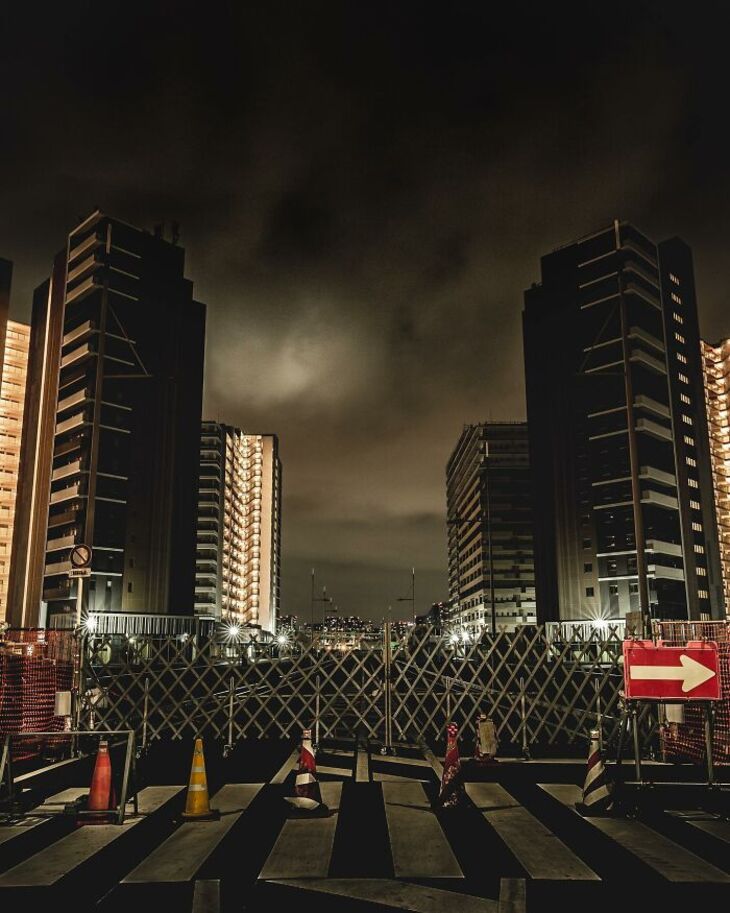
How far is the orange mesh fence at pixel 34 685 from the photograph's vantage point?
42.4 ft

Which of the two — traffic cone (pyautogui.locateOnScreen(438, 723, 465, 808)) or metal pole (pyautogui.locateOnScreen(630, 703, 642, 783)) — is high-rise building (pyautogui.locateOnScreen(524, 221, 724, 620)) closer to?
metal pole (pyautogui.locateOnScreen(630, 703, 642, 783))

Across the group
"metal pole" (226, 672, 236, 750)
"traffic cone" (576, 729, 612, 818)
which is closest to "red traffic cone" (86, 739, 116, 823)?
"metal pole" (226, 672, 236, 750)

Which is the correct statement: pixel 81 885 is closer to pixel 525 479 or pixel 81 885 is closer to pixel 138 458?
pixel 138 458

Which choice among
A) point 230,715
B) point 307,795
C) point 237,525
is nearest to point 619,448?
point 230,715

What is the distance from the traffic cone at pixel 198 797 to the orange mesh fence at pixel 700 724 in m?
7.37

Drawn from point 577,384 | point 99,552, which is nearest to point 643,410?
point 577,384

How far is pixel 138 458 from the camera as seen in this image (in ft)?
293

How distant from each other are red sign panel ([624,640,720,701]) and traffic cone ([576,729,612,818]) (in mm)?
847

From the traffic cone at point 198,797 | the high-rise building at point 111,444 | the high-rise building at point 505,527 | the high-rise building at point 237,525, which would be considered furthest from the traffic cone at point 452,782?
the high-rise building at point 505,527

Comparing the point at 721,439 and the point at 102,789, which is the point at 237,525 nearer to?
the point at 721,439

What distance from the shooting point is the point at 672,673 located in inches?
368

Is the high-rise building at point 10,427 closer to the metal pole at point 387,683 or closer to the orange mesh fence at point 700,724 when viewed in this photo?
the metal pole at point 387,683

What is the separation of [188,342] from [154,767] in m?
92.2

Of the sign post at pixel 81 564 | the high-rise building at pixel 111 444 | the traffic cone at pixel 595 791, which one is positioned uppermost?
the high-rise building at pixel 111 444
